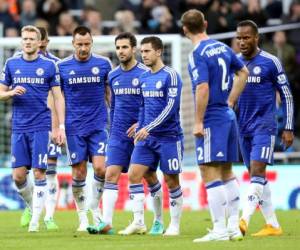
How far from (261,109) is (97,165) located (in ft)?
7.92

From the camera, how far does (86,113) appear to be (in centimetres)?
1648

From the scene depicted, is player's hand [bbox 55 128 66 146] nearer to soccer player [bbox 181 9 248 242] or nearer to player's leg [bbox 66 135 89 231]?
player's leg [bbox 66 135 89 231]

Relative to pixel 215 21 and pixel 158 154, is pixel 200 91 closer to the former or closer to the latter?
pixel 158 154

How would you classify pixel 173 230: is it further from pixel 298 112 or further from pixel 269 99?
pixel 298 112

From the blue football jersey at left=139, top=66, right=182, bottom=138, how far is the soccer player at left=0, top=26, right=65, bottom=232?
4.59 ft

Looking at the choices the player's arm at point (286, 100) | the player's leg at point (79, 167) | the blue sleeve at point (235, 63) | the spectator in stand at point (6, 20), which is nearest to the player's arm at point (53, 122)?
the player's leg at point (79, 167)

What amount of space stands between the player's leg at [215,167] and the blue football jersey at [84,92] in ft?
10.3

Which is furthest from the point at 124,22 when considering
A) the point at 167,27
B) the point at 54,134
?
the point at 54,134

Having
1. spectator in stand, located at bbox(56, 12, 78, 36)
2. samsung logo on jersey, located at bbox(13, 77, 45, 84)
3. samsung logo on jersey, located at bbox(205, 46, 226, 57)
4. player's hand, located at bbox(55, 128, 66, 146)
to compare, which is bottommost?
player's hand, located at bbox(55, 128, 66, 146)

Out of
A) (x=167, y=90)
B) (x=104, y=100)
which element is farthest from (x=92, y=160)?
(x=167, y=90)

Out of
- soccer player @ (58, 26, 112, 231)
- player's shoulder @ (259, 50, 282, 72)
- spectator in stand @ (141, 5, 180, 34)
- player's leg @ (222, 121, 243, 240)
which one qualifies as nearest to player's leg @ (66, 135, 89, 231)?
soccer player @ (58, 26, 112, 231)

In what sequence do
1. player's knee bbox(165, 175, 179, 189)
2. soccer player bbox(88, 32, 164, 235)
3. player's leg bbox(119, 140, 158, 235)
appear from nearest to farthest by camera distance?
player's leg bbox(119, 140, 158, 235) → player's knee bbox(165, 175, 179, 189) → soccer player bbox(88, 32, 164, 235)

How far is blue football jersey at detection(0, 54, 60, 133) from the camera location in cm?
1638

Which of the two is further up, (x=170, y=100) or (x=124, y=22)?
(x=124, y=22)
